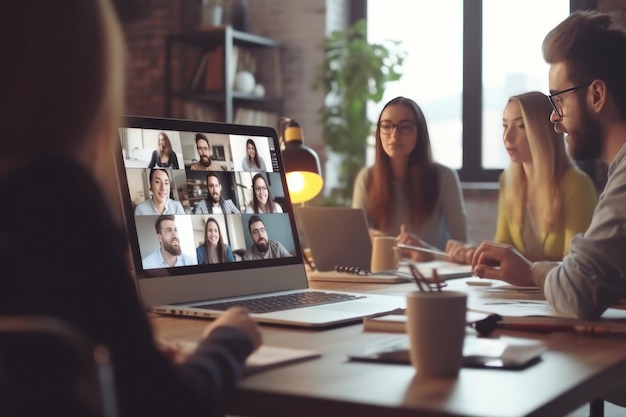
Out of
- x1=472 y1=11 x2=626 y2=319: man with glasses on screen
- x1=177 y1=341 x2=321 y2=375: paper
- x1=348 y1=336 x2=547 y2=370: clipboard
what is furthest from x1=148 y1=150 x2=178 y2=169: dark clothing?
x1=472 y1=11 x2=626 y2=319: man with glasses on screen

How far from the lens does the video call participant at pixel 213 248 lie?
1.79 meters

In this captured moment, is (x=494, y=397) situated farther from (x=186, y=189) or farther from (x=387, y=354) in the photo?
(x=186, y=189)

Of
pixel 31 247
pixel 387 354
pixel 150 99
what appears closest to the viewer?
pixel 31 247

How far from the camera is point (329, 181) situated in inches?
217

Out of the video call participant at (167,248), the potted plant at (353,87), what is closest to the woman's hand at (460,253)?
the video call participant at (167,248)

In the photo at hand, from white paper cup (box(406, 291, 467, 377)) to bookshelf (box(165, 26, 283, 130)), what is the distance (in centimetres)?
433

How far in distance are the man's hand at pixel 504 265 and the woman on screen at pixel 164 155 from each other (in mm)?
731

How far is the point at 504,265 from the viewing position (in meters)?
1.99

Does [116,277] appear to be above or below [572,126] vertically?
below

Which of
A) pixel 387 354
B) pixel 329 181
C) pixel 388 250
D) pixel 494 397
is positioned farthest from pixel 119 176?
pixel 329 181

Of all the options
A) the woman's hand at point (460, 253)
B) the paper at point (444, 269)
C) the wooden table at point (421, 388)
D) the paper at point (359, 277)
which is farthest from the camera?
the woman's hand at point (460, 253)

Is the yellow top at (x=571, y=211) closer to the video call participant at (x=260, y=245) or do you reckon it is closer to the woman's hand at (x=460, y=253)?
the woman's hand at (x=460, y=253)

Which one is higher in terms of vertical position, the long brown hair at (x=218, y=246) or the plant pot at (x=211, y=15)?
the plant pot at (x=211, y=15)

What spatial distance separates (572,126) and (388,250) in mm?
850
